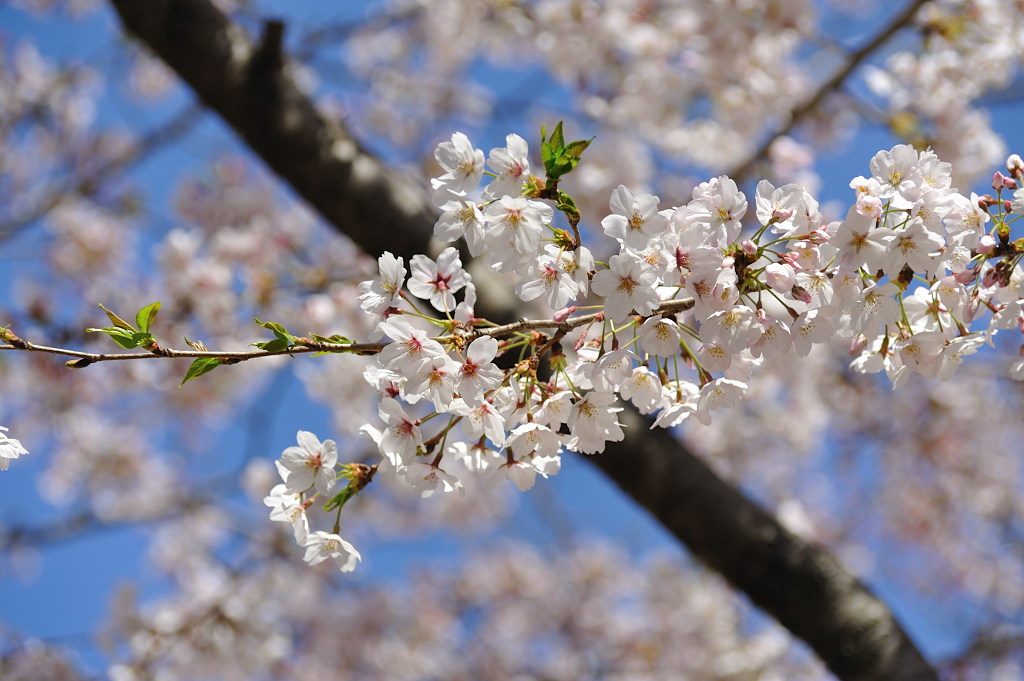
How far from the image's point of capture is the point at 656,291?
0.87m

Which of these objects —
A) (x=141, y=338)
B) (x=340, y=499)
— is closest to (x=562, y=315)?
(x=340, y=499)

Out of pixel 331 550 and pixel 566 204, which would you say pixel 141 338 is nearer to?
pixel 331 550

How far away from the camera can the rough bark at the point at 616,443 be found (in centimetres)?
185

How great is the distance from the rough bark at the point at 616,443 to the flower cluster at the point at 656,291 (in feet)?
3.57

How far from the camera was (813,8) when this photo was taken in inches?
131

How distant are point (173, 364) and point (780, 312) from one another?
3.43m

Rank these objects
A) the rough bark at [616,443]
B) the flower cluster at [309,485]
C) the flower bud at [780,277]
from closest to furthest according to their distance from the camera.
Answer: the flower bud at [780,277]
the flower cluster at [309,485]
the rough bark at [616,443]

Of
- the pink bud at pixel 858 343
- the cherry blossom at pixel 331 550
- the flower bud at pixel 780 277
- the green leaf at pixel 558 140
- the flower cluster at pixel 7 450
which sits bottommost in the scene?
the flower cluster at pixel 7 450

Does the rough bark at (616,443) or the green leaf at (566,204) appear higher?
the rough bark at (616,443)

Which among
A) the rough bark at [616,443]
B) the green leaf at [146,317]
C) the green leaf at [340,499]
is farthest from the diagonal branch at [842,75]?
the green leaf at [146,317]

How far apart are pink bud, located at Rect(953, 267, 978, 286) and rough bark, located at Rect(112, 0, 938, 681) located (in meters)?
1.17

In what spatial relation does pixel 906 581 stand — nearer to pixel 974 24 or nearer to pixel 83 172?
pixel 974 24

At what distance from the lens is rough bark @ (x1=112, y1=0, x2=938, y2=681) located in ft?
6.08

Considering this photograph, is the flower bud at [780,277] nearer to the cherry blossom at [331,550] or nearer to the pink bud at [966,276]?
the pink bud at [966,276]
